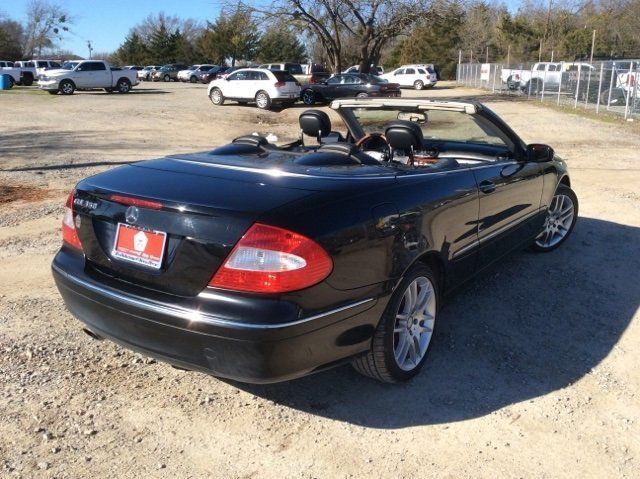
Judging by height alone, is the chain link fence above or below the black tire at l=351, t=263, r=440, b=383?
above

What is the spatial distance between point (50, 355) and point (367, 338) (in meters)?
1.94

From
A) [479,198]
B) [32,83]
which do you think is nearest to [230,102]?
[32,83]

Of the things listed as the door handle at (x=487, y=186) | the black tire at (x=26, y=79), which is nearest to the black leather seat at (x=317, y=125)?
the door handle at (x=487, y=186)

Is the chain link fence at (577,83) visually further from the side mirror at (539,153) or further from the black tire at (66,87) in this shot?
the black tire at (66,87)

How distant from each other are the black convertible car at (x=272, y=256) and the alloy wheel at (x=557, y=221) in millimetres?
1999

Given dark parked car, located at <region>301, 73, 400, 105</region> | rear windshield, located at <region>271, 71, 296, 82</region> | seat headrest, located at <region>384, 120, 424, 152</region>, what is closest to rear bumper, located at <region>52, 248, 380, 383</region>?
seat headrest, located at <region>384, 120, 424, 152</region>

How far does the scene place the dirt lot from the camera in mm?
2666

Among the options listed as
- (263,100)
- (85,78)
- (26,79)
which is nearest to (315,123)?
(263,100)

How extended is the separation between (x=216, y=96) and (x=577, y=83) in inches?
631

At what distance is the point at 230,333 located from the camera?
8.11ft

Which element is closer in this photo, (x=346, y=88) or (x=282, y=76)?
(x=282, y=76)

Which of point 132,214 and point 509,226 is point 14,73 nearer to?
point 509,226

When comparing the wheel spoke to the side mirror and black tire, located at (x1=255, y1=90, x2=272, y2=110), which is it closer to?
the side mirror

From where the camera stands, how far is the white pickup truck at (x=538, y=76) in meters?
30.1
